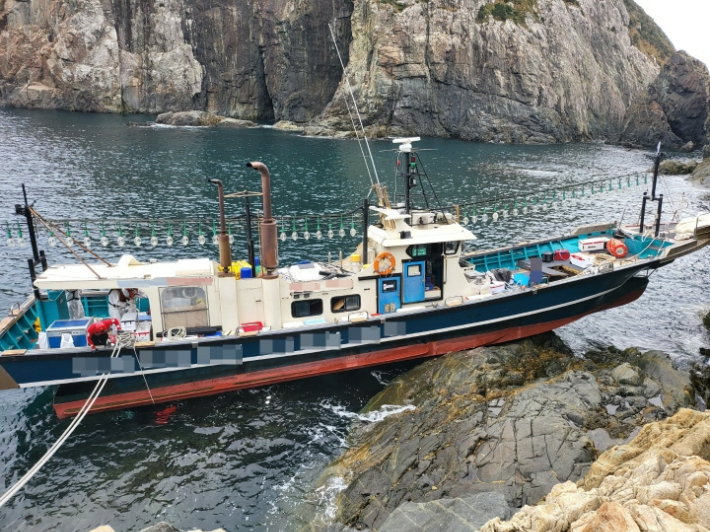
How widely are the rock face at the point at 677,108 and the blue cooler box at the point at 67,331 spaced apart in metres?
106

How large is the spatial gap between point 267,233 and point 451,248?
7.03 m

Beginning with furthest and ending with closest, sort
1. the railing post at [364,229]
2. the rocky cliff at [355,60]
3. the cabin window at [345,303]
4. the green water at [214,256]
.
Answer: the rocky cliff at [355,60], the cabin window at [345,303], the railing post at [364,229], the green water at [214,256]

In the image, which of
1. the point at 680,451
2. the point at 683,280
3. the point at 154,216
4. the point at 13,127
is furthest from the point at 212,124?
the point at 680,451

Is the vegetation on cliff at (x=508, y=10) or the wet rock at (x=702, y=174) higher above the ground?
the vegetation on cliff at (x=508, y=10)

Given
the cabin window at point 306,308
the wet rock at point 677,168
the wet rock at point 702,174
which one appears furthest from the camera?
the wet rock at point 677,168

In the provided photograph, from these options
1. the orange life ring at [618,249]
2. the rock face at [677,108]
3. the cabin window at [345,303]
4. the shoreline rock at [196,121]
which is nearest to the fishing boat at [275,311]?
the cabin window at [345,303]

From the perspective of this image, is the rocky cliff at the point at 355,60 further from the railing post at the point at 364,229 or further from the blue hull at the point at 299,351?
the railing post at the point at 364,229

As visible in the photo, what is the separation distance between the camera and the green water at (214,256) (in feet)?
47.9

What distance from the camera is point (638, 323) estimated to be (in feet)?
86.4

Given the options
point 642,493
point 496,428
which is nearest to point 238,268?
point 496,428

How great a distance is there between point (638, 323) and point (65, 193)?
46036 millimetres

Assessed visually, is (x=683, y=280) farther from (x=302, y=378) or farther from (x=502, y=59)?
(x=502, y=59)

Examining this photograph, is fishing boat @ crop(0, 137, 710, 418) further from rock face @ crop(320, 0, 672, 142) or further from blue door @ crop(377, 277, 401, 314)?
rock face @ crop(320, 0, 672, 142)

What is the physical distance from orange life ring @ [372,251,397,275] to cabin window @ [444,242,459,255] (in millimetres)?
2063
